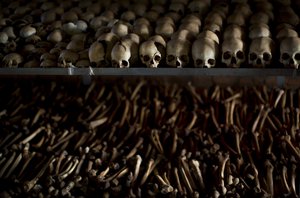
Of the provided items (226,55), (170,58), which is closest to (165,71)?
(170,58)

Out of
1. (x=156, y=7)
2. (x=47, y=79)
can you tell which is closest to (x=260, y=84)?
(x=156, y=7)

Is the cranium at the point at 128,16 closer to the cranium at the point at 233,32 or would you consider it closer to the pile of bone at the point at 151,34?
the pile of bone at the point at 151,34

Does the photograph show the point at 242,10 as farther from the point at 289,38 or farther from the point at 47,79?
the point at 47,79

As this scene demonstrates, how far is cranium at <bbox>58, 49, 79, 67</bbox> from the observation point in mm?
1293

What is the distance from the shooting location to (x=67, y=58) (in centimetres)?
130

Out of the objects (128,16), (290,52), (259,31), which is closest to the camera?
(290,52)

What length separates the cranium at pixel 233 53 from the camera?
4.00 ft

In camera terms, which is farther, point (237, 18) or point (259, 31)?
point (237, 18)

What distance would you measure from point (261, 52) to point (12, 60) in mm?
819

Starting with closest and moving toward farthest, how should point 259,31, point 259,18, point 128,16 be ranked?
point 259,31 < point 259,18 < point 128,16

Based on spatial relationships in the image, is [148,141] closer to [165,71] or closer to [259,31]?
[165,71]

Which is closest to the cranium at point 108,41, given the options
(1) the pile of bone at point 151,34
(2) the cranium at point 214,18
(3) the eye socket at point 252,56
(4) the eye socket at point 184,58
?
(1) the pile of bone at point 151,34

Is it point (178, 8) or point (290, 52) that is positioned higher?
point (178, 8)

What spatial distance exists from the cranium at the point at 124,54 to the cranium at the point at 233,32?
11.9 inches
